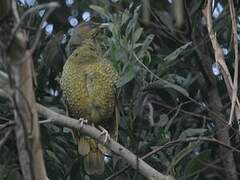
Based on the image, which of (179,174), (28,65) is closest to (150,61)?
(179,174)

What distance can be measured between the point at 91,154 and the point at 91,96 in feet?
0.99

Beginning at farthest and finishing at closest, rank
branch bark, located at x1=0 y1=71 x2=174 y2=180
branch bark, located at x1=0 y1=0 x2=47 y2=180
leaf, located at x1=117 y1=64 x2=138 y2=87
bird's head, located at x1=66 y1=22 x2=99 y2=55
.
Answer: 1. bird's head, located at x1=66 y1=22 x2=99 y2=55
2. leaf, located at x1=117 y1=64 x2=138 y2=87
3. branch bark, located at x1=0 y1=71 x2=174 y2=180
4. branch bark, located at x1=0 y1=0 x2=47 y2=180

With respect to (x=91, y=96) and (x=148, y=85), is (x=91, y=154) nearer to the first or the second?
(x=91, y=96)

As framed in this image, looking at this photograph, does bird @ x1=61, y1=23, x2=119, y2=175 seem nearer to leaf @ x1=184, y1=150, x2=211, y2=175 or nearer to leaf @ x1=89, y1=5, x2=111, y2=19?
leaf @ x1=89, y1=5, x2=111, y2=19

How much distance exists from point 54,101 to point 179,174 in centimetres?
104

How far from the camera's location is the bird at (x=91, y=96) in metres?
3.86

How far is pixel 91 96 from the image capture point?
3.91 meters

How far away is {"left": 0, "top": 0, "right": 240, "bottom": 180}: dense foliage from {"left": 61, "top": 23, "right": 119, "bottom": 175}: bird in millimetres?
67

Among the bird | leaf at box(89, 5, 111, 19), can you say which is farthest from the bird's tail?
leaf at box(89, 5, 111, 19)

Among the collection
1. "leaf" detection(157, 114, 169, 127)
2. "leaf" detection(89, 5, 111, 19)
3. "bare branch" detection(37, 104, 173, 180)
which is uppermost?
"leaf" detection(89, 5, 111, 19)

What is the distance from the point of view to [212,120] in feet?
13.2

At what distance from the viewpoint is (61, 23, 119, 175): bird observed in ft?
12.7

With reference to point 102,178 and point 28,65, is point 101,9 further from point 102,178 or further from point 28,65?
point 28,65

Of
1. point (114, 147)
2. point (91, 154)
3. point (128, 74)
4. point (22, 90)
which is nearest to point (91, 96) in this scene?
point (91, 154)
